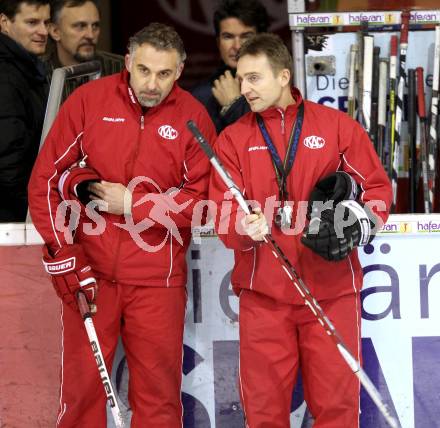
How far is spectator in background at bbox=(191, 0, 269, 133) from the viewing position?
18.1 ft

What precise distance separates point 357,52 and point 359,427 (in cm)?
193

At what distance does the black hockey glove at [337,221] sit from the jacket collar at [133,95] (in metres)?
0.68

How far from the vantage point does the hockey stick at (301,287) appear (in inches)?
165

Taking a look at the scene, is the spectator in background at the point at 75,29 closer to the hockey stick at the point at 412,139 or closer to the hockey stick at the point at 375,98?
the hockey stick at the point at 375,98

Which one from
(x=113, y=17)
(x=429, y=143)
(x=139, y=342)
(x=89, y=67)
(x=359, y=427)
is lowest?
(x=359, y=427)

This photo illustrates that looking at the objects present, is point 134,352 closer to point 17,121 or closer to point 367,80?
point 17,121

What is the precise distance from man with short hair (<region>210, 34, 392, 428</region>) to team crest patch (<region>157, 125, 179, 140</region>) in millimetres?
179

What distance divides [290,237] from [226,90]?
1263mm

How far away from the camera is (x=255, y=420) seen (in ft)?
14.4

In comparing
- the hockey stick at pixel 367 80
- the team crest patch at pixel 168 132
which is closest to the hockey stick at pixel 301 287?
the team crest patch at pixel 168 132

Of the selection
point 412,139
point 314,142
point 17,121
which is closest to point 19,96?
point 17,121

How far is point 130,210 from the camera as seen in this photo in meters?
4.49

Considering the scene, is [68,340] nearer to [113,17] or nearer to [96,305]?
[96,305]

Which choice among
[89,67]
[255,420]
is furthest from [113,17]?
[255,420]
